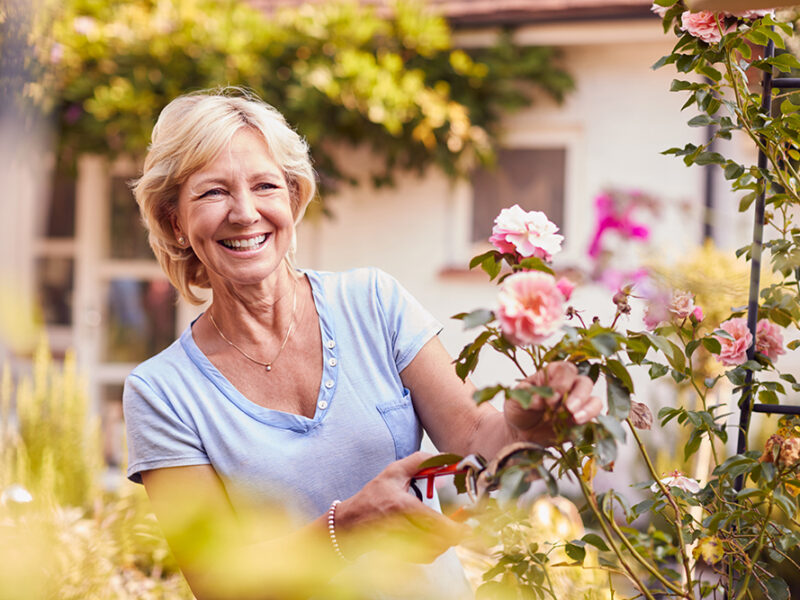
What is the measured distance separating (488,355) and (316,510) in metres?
3.52

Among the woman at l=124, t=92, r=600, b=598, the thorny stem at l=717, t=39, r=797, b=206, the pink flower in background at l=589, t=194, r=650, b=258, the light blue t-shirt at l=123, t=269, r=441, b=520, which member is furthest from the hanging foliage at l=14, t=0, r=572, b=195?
the thorny stem at l=717, t=39, r=797, b=206

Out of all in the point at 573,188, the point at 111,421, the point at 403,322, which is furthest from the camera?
the point at 111,421

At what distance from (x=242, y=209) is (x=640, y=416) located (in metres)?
0.87

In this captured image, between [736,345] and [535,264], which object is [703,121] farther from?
[535,264]

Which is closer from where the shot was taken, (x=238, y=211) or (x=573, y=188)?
(x=238, y=211)

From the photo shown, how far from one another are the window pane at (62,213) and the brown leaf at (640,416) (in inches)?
214

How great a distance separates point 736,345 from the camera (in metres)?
1.50

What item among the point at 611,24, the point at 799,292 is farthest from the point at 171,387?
the point at 611,24

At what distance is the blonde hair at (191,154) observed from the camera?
166cm

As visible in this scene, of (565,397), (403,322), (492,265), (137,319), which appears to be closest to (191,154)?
(403,322)

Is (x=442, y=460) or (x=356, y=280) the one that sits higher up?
(x=356, y=280)

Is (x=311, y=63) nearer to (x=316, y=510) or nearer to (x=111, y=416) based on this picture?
(x=111, y=416)

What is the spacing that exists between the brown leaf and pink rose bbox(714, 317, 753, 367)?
0.97ft

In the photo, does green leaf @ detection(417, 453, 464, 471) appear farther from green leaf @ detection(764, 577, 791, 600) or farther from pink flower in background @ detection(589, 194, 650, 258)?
pink flower in background @ detection(589, 194, 650, 258)
